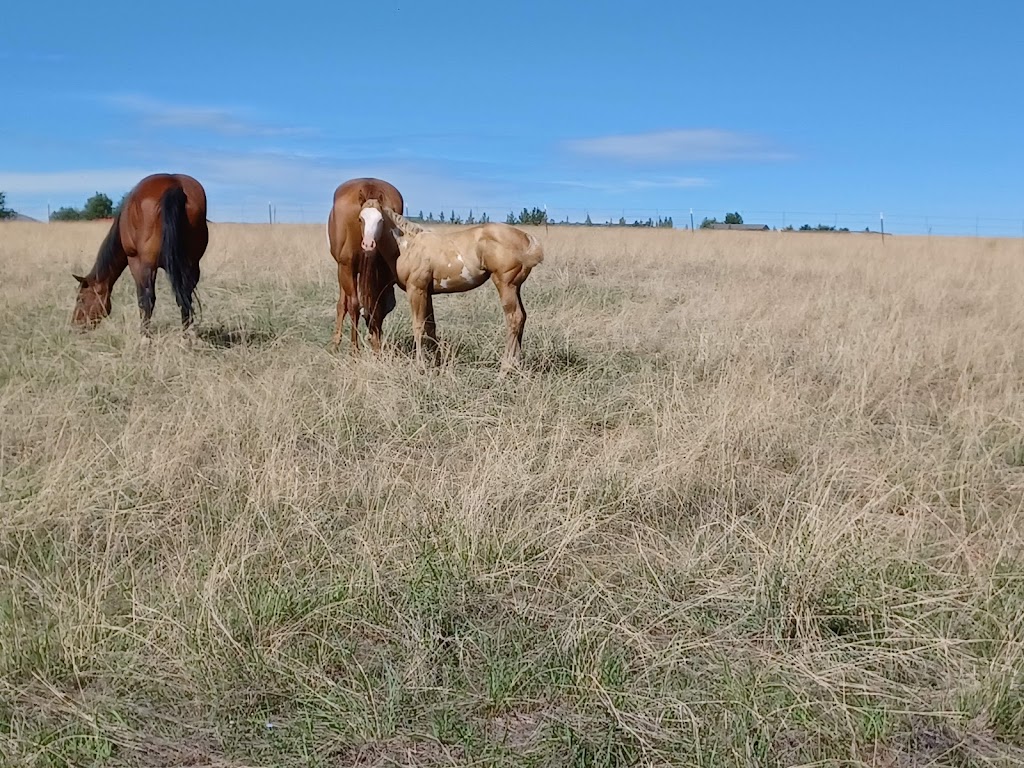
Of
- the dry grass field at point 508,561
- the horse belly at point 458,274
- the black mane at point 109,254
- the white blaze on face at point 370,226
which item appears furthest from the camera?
the black mane at point 109,254

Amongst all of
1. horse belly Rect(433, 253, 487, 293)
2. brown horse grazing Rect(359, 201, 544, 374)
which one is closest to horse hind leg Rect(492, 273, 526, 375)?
brown horse grazing Rect(359, 201, 544, 374)

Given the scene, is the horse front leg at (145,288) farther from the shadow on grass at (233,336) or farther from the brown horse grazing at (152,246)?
the shadow on grass at (233,336)

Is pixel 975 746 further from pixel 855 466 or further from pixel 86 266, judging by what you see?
pixel 86 266

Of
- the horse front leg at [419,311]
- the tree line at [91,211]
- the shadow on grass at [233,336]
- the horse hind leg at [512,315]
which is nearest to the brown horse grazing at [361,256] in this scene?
the horse front leg at [419,311]

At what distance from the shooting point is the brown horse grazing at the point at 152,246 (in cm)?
665

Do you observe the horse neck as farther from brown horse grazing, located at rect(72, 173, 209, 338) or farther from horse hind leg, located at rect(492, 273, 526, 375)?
horse hind leg, located at rect(492, 273, 526, 375)

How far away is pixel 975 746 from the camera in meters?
2.05

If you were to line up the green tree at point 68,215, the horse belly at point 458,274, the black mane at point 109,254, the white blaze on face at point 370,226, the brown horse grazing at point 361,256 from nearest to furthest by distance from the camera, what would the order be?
1. the white blaze on face at point 370,226
2. the horse belly at point 458,274
3. the brown horse grazing at point 361,256
4. the black mane at point 109,254
5. the green tree at point 68,215

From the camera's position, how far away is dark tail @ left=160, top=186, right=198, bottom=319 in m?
6.59

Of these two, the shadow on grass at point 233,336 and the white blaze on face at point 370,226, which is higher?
the white blaze on face at point 370,226

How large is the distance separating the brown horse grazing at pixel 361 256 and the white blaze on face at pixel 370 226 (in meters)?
0.24

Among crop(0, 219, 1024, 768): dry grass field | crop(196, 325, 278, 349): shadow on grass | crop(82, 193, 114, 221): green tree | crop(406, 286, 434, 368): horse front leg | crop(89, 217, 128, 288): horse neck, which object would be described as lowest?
crop(0, 219, 1024, 768): dry grass field

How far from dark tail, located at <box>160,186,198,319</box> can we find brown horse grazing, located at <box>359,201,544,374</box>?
2.13 m

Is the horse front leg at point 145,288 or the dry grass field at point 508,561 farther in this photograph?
the horse front leg at point 145,288
